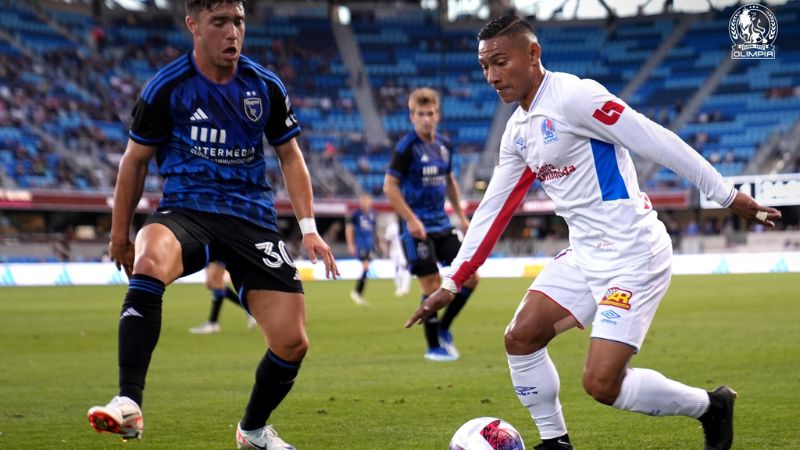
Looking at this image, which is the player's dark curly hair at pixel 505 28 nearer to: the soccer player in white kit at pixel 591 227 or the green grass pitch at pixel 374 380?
the soccer player in white kit at pixel 591 227

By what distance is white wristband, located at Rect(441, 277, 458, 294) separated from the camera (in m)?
5.41

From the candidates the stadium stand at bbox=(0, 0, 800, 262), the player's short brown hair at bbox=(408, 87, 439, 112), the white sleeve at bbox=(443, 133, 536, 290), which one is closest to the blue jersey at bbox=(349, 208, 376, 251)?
the player's short brown hair at bbox=(408, 87, 439, 112)

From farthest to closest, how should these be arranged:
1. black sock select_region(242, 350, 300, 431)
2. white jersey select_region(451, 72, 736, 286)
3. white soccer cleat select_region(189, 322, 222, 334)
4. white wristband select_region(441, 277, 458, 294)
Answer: white soccer cleat select_region(189, 322, 222, 334) → black sock select_region(242, 350, 300, 431) → white wristband select_region(441, 277, 458, 294) → white jersey select_region(451, 72, 736, 286)

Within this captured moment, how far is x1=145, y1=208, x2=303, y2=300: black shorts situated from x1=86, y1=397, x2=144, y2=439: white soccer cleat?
3.06 feet

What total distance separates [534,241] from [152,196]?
17.4 metres

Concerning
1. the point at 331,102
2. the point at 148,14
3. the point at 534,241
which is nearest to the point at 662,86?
the point at 534,241

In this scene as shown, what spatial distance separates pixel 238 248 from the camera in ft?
17.6

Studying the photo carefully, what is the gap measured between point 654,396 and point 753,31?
534 inches

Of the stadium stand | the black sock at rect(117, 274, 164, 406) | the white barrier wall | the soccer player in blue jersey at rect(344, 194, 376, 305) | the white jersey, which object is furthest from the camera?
the stadium stand

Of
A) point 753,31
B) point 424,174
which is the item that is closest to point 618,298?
point 424,174

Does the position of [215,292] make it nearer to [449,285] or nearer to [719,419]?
[449,285]

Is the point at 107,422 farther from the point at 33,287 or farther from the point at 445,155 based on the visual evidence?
the point at 33,287

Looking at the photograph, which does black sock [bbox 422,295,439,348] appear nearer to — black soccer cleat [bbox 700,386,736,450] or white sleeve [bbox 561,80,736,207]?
black soccer cleat [bbox 700,386,736,450]

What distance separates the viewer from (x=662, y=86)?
5075 cm
